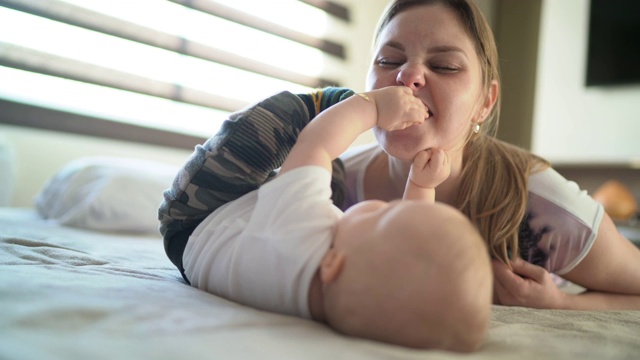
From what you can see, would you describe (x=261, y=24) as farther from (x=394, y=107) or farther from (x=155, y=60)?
(x=394, y=107)

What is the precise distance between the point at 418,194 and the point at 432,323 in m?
0.43

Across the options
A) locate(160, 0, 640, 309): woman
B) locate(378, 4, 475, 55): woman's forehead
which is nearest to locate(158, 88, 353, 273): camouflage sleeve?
locate(160, 0, 640, 309): woman

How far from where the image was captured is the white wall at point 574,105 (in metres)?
3.31

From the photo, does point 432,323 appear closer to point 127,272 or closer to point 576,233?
point 127,272

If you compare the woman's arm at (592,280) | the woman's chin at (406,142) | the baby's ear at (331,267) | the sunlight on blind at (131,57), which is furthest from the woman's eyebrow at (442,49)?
the sunlight on blind at (131,57)

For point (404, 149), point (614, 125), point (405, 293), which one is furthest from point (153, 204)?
point (614, 125)

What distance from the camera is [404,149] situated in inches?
41.2

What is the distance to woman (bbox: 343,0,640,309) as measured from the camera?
106 cm

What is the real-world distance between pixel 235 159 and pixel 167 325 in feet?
1.06

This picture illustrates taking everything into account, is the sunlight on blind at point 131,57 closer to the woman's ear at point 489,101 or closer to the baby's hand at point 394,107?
the woman's ear at point 489,101

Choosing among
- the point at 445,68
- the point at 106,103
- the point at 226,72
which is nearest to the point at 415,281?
the point at 445,68

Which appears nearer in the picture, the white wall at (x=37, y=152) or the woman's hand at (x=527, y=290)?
the woman's hand at (x=527, y=290)

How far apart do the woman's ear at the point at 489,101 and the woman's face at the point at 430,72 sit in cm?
11

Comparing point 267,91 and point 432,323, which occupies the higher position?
point 267,91
